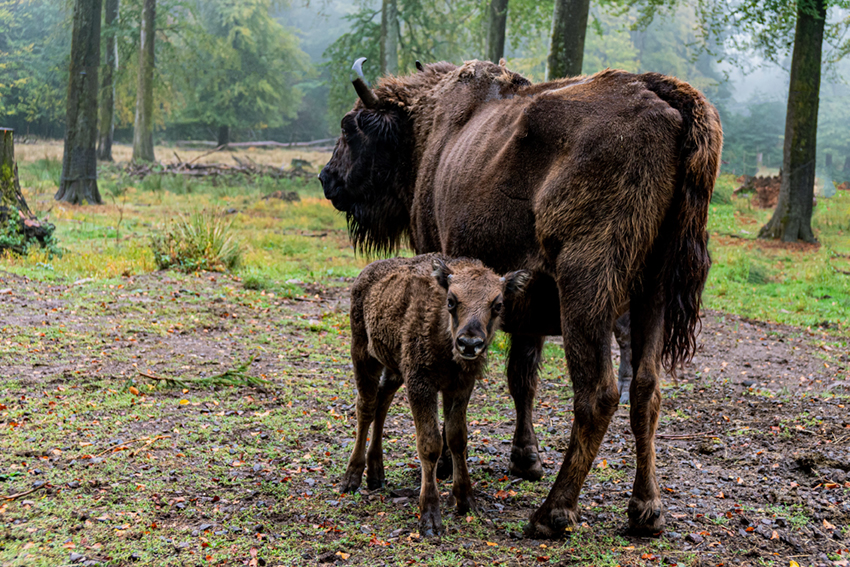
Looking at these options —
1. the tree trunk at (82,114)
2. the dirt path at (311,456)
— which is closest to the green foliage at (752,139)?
the tree trunk at (82,114)

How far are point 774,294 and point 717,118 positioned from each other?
8990 mm

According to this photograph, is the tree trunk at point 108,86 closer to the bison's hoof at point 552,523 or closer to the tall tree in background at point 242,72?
the tall tree in background at point 242,72

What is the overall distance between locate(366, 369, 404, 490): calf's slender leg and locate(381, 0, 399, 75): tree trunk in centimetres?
1704

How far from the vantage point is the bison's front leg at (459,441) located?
13.1 ft

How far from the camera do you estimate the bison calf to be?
3.68 m

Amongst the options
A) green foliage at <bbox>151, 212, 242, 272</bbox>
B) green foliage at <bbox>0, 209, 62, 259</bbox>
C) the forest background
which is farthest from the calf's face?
the forest background

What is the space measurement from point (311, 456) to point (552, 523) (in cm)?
189

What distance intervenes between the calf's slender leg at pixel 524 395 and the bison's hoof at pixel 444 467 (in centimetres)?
44

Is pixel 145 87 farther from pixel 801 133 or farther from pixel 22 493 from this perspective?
pixel 22 493

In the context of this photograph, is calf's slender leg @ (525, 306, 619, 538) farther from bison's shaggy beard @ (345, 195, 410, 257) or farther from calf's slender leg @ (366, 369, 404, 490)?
bison's shaggy beard @ (345, 195, 410, 257)

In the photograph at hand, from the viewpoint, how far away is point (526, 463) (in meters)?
4.77

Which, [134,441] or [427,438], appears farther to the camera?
[134,441]

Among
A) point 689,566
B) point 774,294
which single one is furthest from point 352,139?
point 774,294

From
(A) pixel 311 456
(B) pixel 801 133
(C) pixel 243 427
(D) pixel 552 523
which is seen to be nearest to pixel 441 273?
(D) pixel 552 523
